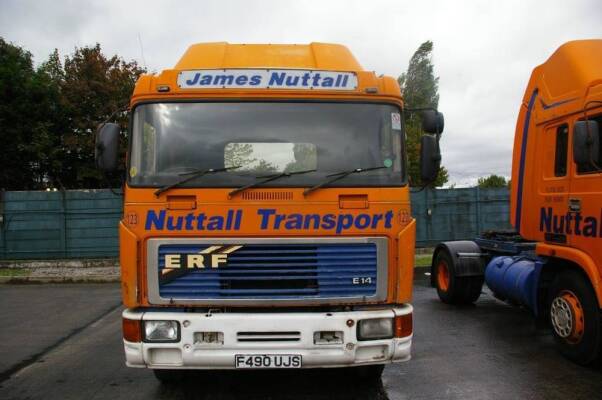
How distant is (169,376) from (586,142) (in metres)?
4.39

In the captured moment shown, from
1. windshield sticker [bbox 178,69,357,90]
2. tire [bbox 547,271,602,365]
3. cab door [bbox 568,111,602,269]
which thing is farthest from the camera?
tire [bbox 547,271,602,365]

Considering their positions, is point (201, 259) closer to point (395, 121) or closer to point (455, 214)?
point (395, 121)

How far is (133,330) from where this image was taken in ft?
12.7

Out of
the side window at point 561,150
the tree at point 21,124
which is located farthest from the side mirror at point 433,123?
the tree at point 21,124

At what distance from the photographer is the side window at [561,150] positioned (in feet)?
17.9

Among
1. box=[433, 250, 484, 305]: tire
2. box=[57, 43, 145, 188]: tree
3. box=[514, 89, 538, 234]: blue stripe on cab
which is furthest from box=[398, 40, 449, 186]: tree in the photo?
box=[514, 89, 538, 234]: blue stripe on cab

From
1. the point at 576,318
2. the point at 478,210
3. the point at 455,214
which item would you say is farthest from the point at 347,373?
the point at 478,210

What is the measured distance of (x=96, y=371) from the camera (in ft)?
17.3

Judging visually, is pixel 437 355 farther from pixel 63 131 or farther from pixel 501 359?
pixel 63 131

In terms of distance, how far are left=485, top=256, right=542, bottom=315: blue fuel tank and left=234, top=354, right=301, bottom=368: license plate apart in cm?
363

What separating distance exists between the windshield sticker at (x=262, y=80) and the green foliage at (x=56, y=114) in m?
15.5

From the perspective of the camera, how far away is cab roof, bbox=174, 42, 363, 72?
15.0 ft

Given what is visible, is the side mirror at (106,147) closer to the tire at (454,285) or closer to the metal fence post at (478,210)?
the tire at (454,285)

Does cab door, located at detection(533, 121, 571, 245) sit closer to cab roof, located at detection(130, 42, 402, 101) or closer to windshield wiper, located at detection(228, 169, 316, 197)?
cab roof, located at detection(130, 42, 402, 101)
